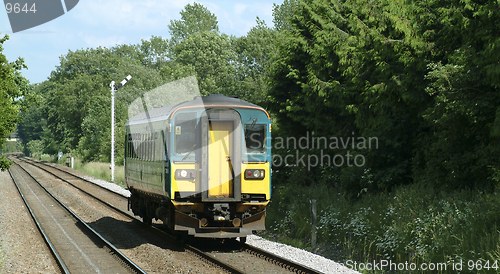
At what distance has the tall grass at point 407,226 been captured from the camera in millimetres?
9352

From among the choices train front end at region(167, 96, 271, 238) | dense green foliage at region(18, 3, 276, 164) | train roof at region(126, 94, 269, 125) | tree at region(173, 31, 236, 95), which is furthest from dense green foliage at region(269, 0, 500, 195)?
tree at region(173, 31, 236, 95)

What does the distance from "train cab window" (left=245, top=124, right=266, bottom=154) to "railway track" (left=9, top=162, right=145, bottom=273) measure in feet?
12.8

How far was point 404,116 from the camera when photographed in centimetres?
1454

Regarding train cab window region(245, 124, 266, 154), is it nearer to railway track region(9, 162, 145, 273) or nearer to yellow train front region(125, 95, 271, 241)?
yellow train front region(125, 95, 271, 241)

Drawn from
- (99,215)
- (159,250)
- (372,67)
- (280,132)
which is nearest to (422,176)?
(372,67)

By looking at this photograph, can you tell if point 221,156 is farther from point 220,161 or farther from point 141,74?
point 141,74

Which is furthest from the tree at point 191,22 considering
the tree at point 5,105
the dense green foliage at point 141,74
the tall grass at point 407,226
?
the tall grass at point 407,226

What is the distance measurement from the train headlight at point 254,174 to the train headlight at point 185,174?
130 cm

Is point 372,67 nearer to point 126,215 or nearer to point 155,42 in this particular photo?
point 126,215

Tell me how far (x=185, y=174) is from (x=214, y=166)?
0.72 meters

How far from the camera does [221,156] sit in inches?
462

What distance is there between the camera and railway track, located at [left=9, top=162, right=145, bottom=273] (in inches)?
429

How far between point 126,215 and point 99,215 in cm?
121

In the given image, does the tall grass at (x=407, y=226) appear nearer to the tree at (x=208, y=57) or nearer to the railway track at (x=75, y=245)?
the railway track at (x=75, y=245)
